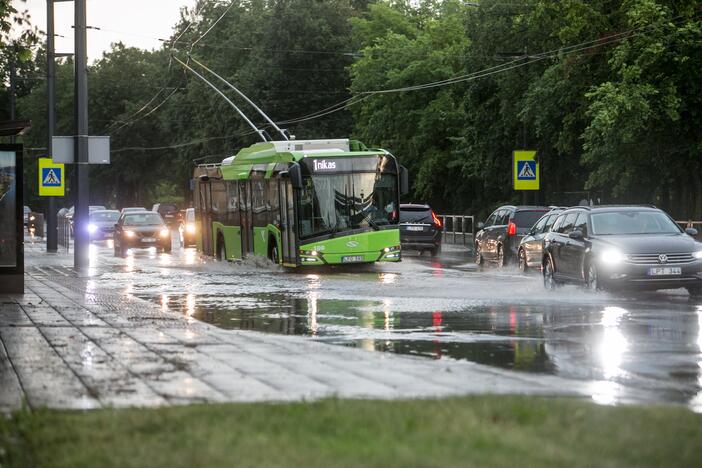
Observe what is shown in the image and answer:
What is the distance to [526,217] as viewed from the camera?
35.1 meters

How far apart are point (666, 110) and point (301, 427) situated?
32189 millimetres

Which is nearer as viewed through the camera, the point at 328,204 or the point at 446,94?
the point at 328,204

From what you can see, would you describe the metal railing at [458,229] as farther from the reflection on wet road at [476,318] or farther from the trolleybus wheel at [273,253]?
the reflection on wet road at [476,318]

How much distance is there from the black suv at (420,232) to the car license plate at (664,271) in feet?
70.5

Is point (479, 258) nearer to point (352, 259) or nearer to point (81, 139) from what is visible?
point (352, 259)

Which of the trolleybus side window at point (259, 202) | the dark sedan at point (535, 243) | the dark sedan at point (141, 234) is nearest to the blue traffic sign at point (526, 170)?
the trolleybus side window at point (259, 202)

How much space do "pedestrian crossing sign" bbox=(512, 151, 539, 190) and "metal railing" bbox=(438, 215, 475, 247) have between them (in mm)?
15051

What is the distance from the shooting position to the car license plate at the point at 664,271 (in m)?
21.6

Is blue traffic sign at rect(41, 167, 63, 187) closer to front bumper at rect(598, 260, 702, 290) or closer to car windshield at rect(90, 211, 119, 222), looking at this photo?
front bumper at rect(598, 260, 702, 290)

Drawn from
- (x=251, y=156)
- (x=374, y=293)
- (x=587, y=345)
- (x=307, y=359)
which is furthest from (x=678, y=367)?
(x=251, y=156)

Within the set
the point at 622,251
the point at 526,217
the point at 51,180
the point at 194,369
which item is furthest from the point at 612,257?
the point at 51,180

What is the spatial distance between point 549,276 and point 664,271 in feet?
13.7

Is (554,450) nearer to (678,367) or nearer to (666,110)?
(678,367)

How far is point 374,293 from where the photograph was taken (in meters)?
23.6
